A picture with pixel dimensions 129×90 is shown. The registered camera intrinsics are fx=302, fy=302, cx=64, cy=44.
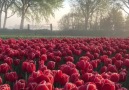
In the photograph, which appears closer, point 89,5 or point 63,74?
point 63,74

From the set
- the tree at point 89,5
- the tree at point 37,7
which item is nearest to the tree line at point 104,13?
the tree at point 89,5

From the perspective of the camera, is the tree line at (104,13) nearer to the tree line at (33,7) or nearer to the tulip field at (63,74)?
the tree line at (33,7)

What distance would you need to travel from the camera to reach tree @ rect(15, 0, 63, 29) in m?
59.6

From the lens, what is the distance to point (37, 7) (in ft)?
203

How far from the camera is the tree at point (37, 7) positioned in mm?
59625

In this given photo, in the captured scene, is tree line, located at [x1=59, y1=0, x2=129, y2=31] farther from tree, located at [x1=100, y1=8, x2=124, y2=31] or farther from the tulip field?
the tulip field

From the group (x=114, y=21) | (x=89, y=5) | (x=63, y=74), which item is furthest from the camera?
(x=89, y=5)

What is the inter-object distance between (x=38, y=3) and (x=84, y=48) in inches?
2030

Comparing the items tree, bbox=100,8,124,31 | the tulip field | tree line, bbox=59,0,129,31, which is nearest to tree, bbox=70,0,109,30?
tree line, bbox=59,0,129,31

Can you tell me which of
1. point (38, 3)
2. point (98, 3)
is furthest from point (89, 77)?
point (98, 3)

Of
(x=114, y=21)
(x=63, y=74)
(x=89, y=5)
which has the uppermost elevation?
(x=89, y=5)

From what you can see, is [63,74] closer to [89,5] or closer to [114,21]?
[114,21]

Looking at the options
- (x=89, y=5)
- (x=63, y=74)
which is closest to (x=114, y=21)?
(x=89, y=5)

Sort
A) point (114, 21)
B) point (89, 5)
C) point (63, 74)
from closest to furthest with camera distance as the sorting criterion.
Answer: point (63, 74), point (114, 21), point (89, 5)
